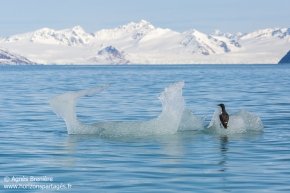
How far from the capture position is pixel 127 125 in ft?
107

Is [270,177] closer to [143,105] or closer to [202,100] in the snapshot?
[143,105]

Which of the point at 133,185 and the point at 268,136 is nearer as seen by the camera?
the point at 133,185

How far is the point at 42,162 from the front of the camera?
24.4 meters

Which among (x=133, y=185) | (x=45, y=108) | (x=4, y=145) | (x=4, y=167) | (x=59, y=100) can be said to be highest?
(x=45, y=108)

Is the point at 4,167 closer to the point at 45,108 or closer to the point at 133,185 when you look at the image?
the point at 133,185

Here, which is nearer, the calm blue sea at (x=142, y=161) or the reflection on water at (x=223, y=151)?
the calm blue sea at (x=142, y=161)

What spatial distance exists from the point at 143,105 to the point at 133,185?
112 feet

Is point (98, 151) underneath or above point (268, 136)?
underneath

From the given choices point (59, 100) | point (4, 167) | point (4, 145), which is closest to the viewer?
point (4, 167)

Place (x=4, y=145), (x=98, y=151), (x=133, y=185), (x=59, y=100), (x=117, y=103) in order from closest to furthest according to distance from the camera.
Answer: (x=133, y=185), (x=98, y=151), (x=4, y=145), (x=59, y=100), (x=117, y=103)

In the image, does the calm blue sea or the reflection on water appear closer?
the calm blue sea

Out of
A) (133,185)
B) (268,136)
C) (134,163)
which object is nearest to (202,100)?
(268,136)

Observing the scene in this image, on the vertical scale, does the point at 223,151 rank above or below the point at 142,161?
above

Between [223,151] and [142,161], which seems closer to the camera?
[142,161]
